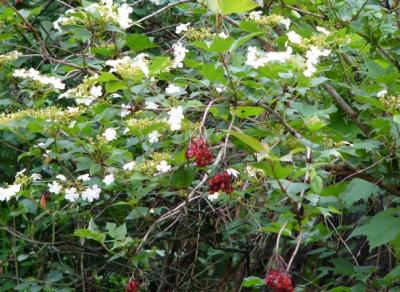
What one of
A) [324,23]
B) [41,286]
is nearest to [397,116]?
[324,23]

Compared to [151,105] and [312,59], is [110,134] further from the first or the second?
[312,59]

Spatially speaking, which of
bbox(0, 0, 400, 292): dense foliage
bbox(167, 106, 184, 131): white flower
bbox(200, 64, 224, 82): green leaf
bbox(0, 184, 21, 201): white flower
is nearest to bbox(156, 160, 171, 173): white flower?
bbox(0, 0, 400, 292): dense foliage

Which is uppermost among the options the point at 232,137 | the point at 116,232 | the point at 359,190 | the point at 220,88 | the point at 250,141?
the point at 250,141

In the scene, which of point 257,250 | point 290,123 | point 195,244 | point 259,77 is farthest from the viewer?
point 195,244

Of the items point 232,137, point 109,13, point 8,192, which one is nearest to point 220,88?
point 232,137

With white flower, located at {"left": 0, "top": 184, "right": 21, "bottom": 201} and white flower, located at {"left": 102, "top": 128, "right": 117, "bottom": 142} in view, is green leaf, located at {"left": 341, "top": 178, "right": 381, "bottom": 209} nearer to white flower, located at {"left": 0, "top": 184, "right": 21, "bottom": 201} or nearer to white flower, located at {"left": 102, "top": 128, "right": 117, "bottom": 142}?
white flower, located at {"left": 102, "top": 128, "right": 117, "bottom": 142}

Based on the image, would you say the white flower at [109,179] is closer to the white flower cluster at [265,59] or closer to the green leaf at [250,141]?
the white flower cluster at [265,59]

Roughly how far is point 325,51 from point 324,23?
0.63m

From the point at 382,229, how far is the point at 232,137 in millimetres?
567

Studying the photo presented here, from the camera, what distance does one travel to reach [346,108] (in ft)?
8.07

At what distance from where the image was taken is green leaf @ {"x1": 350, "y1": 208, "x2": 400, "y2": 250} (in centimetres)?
229

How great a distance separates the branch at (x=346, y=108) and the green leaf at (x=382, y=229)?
0.28 meters

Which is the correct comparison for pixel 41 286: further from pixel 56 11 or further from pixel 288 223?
pixel 288 223

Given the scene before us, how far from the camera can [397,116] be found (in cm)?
194
